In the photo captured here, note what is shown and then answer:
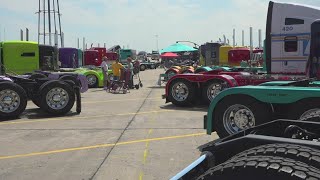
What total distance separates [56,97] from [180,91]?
4.21m

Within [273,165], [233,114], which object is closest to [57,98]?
[233,114]

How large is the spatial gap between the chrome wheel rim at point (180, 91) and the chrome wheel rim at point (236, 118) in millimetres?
6737

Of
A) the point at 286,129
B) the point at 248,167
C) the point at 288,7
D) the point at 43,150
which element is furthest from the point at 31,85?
the point at 248,167

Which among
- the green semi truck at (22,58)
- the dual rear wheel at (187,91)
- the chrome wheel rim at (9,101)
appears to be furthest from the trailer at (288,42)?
the green semi truck at (22,58)

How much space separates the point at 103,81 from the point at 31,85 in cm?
1142

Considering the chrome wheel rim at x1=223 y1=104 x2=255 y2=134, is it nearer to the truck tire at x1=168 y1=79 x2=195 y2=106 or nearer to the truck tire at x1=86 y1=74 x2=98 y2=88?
the truck tire at x1=168 y1=79 x2=195 y2=106

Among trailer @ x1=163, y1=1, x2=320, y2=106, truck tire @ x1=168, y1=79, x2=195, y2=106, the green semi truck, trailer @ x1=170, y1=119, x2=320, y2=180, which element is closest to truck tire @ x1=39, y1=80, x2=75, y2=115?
truck tire @ x1=168, y1=79, x2=195, y2=106

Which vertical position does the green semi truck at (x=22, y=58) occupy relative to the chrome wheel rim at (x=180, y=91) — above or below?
above

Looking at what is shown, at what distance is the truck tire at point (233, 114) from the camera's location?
757 centimetres

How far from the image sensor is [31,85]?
12602mm

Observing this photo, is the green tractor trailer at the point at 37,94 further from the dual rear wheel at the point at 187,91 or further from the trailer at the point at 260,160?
the trailer at the point at 260,160

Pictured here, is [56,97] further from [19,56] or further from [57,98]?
[19,56]

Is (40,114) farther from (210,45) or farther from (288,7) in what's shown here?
(210,45)

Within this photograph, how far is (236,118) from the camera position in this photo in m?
7.72
